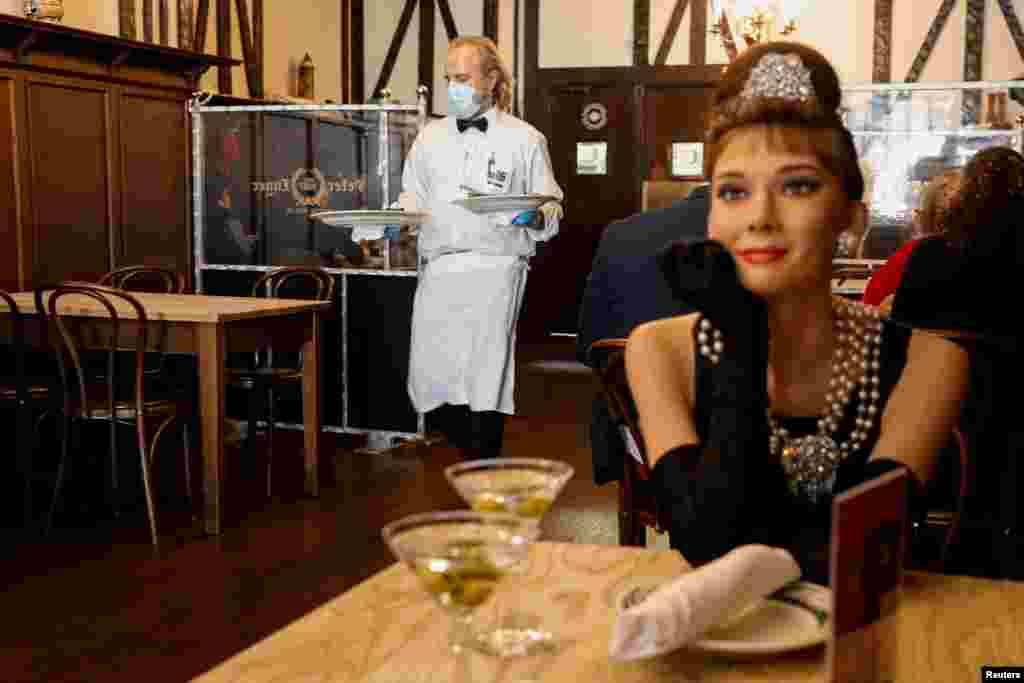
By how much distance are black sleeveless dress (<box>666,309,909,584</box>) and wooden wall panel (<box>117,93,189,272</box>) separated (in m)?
5.51

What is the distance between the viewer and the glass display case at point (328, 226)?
6062 mm

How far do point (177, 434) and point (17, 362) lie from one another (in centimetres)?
167

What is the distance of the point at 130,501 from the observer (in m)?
4.91

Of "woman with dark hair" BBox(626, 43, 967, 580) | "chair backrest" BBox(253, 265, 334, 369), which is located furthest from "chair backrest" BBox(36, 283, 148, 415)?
"woman with dark hair" BBox(626, 43, 967, 580)

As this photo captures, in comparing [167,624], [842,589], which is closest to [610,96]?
[167,624]

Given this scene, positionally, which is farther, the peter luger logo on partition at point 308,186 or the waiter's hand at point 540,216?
the peter luger logo on partition at point 308,186

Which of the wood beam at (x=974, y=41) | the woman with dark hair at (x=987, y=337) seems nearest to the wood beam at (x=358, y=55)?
the wood beam at (x=974, y=41)

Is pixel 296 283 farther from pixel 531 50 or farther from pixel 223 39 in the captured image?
pixel 531 50

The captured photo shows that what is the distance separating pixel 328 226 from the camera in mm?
6469

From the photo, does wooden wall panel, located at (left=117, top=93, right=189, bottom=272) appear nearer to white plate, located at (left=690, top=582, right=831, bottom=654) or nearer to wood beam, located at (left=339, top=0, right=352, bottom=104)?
wood beam, located at (left=339, top=0, right=352, bottom=104)

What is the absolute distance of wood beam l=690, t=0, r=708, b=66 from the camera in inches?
386

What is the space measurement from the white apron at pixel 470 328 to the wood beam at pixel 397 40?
19.1 feet

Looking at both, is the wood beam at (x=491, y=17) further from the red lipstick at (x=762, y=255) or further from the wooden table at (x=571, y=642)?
the wooden table at (x=571, y=642)

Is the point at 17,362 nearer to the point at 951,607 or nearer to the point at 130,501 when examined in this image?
the point at 130,501
